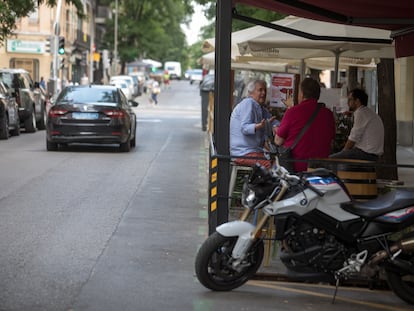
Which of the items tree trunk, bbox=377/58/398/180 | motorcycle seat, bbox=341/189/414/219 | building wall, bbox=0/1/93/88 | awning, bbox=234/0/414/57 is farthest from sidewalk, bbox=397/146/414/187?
building wall, bbox=0/1/93/88

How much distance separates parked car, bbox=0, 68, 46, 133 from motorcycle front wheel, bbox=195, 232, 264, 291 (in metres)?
19.9

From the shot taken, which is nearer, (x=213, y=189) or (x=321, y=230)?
(x=321, y=230)

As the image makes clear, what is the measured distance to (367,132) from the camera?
455 inches

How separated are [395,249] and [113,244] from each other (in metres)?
3.36

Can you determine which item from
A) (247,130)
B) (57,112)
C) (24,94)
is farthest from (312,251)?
(24,94)

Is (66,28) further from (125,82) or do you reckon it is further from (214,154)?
(214,154)

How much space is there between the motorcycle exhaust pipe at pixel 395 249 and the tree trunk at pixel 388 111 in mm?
6850

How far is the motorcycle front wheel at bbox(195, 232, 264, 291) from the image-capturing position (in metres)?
7.22

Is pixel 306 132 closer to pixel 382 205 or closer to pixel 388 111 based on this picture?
pixel 382 205

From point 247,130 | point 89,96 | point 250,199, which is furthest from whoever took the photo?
point 89,96

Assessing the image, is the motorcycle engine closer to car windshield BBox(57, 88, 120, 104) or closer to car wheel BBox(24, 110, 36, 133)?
car windshield BBox(57, 88, 120, 104)

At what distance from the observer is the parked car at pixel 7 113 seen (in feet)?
77.3

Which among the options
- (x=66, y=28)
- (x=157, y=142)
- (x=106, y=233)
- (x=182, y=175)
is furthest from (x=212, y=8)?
(x=66, y=28)

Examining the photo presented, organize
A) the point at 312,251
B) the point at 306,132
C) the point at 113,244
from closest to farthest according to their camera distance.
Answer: the point at 312,251 → the point at 306,132 → the point at 113,244
